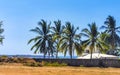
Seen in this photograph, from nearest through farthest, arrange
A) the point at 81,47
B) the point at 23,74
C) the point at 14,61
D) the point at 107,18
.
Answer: the point at 23,74, the point at 14,61, the point at 81,47, the point at 107,18

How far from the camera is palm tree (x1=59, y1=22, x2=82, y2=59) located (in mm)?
64225

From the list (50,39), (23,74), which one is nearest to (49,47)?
(50,39)

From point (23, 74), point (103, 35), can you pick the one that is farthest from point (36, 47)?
point (23, 74)

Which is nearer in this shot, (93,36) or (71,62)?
(71,62)

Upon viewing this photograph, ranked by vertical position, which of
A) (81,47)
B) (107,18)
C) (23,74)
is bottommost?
(23,74)

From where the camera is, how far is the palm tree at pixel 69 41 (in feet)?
211

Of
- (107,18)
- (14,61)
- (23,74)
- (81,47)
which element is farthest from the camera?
(107,18)

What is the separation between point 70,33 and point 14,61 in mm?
16747

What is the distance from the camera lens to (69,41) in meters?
64.9

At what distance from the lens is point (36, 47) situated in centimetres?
6706

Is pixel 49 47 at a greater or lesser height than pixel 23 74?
greater

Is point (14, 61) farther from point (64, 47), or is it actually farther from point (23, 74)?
point (23, 74)

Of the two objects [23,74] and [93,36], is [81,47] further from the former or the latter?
[23,74]

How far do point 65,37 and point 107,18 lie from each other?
1417cm
